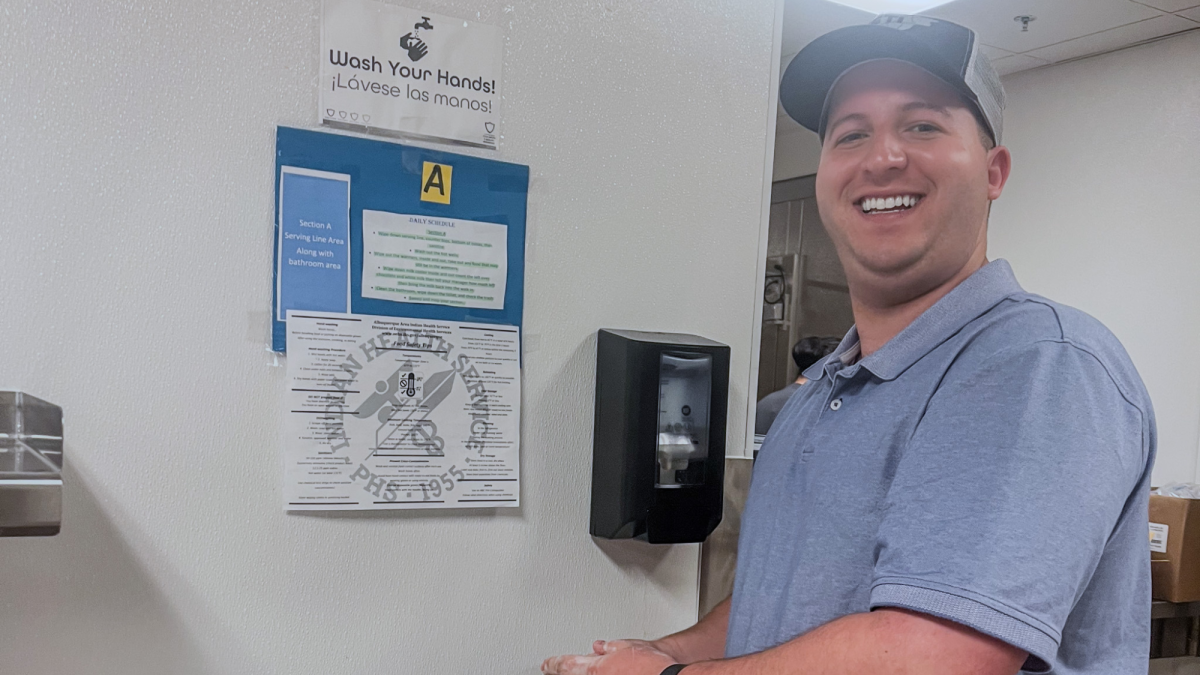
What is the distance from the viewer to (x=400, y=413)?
1.24 meters

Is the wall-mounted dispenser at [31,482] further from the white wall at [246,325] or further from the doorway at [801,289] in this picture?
the doorway at [801,289]

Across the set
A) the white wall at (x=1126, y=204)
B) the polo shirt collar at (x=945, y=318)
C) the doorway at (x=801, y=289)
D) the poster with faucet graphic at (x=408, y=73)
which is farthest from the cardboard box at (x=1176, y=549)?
the poster with faucet graphic at (x=408, y=73)

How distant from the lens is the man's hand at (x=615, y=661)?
1159 mm

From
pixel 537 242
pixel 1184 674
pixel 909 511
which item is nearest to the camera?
pixel 909 511

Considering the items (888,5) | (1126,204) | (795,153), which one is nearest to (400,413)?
(888,5)

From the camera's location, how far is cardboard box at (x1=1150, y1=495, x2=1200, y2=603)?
8.61 ft

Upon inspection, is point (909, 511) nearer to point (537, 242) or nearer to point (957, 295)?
point (957, 295)

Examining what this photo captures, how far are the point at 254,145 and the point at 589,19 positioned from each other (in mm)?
543

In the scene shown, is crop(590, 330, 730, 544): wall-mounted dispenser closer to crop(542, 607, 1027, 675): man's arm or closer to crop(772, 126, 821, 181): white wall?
crop(542, 607, 1027, 675): man's arm

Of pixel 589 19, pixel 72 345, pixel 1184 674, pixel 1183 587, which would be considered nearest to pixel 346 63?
pixel 589 19

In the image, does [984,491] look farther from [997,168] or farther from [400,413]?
[400,413]

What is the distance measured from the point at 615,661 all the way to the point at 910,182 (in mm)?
740

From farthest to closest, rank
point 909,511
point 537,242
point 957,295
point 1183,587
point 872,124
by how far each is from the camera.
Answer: point 1183,587 → point 537,242 → point 872,124 → point 957,295 → point 909,511

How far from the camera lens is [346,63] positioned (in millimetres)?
1195
